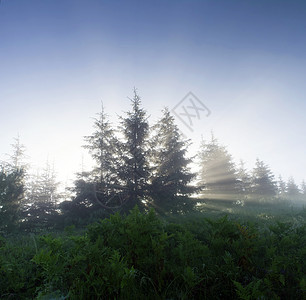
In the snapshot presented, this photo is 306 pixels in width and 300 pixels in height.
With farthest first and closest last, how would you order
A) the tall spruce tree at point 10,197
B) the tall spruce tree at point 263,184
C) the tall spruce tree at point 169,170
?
the tall spruce tree at point 263,184, the tall spruce tree at point 169,170, the tall spruce tree at point 10,197

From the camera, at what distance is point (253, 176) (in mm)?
35656

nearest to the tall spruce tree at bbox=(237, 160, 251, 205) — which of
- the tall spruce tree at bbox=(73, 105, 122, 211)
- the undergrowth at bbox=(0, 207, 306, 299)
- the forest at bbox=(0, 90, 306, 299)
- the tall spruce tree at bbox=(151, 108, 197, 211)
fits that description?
the forest at bbox=(0, 90, 306, 299)

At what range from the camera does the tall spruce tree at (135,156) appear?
1303 centimetres

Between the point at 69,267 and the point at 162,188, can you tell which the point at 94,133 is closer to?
the point at 162,188

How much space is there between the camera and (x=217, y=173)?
2508cm

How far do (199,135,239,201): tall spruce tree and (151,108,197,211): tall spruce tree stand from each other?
8036mm

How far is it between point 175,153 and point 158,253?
12604 millimetres

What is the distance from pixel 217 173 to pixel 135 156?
16343mm

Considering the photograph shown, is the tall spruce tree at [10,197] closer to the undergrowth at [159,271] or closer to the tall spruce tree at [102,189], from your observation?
the tall spruce tree at [102,189]

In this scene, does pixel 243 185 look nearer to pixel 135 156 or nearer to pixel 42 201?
pixel 135 156

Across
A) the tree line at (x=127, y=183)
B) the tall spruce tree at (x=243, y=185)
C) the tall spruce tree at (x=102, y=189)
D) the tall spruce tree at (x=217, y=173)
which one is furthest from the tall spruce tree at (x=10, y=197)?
the tall spruce tree at (x=243, y=185)

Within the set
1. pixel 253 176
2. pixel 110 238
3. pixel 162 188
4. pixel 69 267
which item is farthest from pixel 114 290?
pixel 253 176

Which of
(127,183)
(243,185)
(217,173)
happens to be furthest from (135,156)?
(243,185)

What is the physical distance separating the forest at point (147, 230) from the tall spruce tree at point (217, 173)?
0.16m
